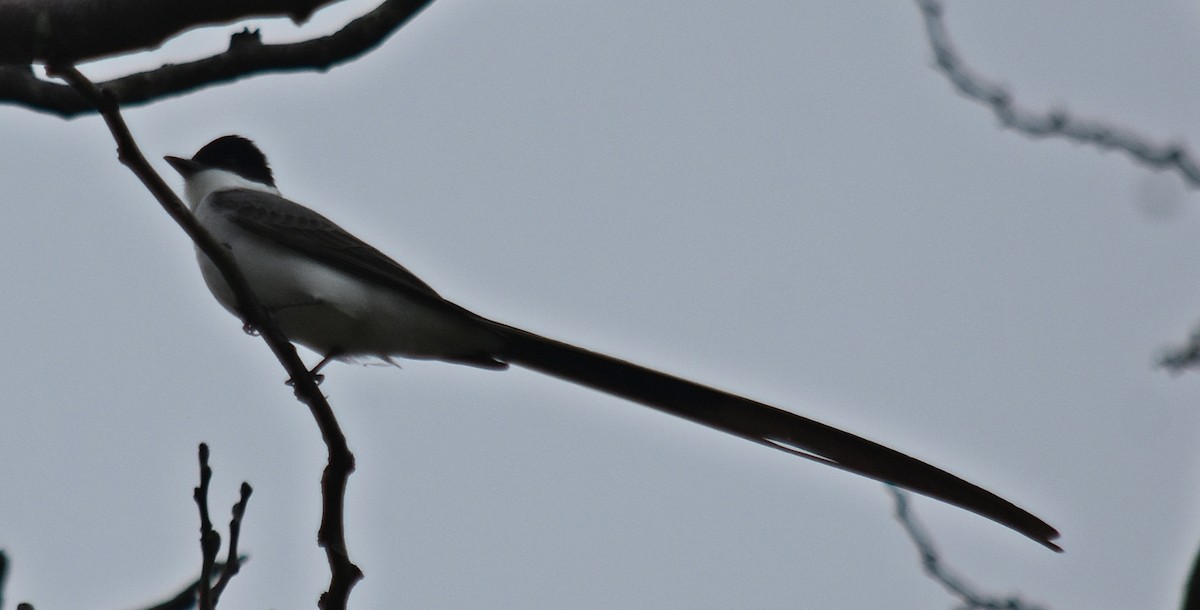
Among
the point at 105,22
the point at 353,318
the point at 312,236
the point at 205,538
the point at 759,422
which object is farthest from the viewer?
the point at 312,236

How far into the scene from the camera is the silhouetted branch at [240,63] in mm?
3223

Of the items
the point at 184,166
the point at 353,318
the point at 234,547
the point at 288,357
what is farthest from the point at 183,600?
the point at 184,166

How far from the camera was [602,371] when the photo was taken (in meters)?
3.90

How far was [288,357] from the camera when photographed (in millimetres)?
3223

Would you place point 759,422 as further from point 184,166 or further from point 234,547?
point 184,166

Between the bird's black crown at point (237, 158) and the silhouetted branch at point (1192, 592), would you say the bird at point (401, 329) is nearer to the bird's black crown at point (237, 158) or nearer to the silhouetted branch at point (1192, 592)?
the bird's black crown at point (237, 158)

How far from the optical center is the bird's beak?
5.59 m

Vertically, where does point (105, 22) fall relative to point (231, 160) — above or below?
below

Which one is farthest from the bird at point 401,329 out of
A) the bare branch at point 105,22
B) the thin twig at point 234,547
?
the thin twig at point 234,547

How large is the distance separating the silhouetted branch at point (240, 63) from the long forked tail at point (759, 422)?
3.95 ft

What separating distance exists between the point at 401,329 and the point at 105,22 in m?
1.56

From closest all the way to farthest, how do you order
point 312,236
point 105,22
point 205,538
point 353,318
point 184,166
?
1. point 205,538
2. point 105,22
3. point 353,318
4. point 312,236
5. point 184,166

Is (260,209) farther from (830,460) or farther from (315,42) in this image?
(830,460)

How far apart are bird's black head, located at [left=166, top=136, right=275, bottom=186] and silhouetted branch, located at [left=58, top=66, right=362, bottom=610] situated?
2.61m
